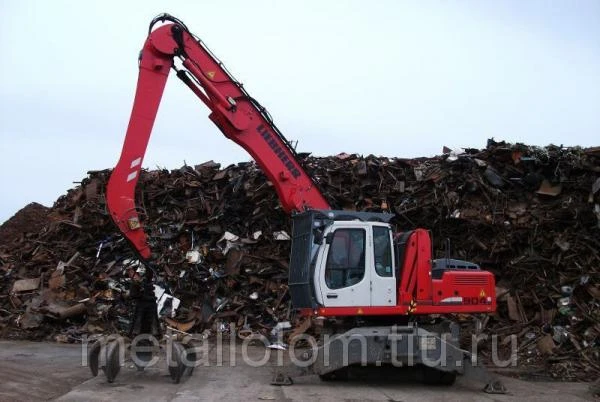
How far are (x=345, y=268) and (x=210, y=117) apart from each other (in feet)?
12.2

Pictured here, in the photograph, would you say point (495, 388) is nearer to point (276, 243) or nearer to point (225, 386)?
point (225, 386)

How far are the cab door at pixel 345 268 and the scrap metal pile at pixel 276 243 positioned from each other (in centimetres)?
439

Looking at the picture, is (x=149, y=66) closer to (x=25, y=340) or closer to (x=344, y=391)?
(x=344, y=391)

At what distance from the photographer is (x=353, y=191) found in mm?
16547

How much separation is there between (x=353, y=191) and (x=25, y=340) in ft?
27.0

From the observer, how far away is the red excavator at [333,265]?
9.64 meters

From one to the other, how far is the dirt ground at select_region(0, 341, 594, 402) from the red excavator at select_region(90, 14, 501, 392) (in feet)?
1.07

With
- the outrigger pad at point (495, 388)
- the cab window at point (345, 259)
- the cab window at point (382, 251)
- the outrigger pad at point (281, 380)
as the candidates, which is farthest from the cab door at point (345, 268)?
the outrigger pad at point (495, 388)

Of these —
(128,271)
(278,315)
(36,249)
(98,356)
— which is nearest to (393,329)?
(98,356)

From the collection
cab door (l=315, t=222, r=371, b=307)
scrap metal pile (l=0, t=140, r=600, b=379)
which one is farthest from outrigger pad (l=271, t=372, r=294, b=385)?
scrap metal pile (l=0, t=140, r=600, b=379)

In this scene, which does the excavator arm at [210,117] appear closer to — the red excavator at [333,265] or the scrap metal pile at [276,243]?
the red excavator at [333,265]

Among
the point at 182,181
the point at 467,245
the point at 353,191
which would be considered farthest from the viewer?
the point at 182,181

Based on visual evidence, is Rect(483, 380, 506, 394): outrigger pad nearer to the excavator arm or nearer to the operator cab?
the operator cab

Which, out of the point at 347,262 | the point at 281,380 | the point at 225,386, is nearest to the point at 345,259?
the point at 347,262
